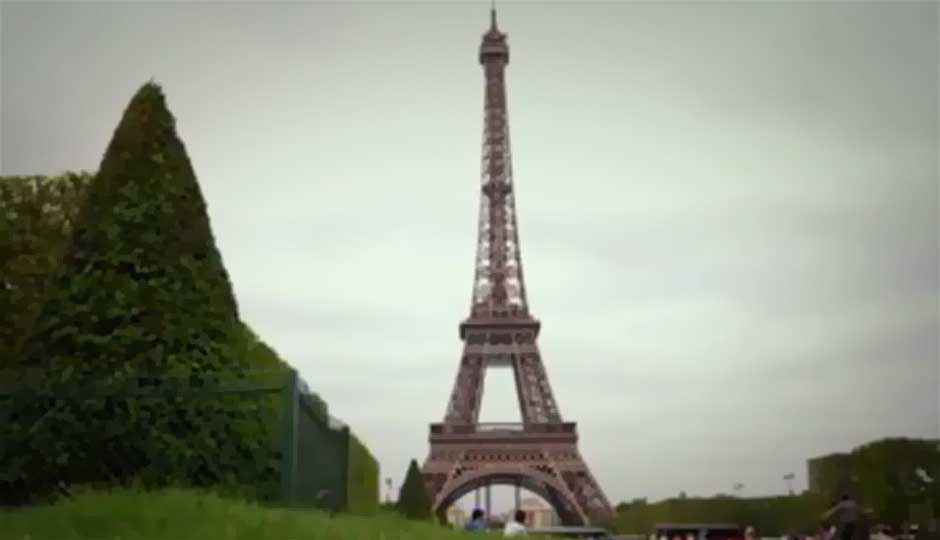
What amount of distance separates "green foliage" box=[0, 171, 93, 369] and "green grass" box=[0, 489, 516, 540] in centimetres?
1362

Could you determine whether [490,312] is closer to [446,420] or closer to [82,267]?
[446,420]

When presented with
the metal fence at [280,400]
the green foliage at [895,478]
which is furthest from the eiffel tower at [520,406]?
the metal fence at [280,400]

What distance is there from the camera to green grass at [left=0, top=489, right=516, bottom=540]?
878 cm

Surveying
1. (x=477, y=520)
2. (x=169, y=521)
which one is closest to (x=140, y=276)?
(x=169, y=521)

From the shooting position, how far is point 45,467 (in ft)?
38.3

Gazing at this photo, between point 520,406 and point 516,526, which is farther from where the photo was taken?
point 520,406

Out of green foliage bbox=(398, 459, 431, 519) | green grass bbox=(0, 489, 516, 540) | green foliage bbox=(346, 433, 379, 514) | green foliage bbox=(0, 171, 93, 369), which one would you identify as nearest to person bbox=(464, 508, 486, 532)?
green foliage bbox=(346, 433, 379, 514)

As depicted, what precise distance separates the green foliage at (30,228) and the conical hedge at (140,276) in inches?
412

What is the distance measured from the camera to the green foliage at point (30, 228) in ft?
75.2

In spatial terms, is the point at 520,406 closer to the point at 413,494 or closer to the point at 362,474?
the point at 413,494

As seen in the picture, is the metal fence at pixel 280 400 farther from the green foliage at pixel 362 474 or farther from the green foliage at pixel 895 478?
the green foliage at pixel 895 478

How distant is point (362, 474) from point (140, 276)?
16.1m

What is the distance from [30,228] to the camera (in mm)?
25672

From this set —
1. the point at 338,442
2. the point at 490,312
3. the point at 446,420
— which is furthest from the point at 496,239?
the point at 338,442
